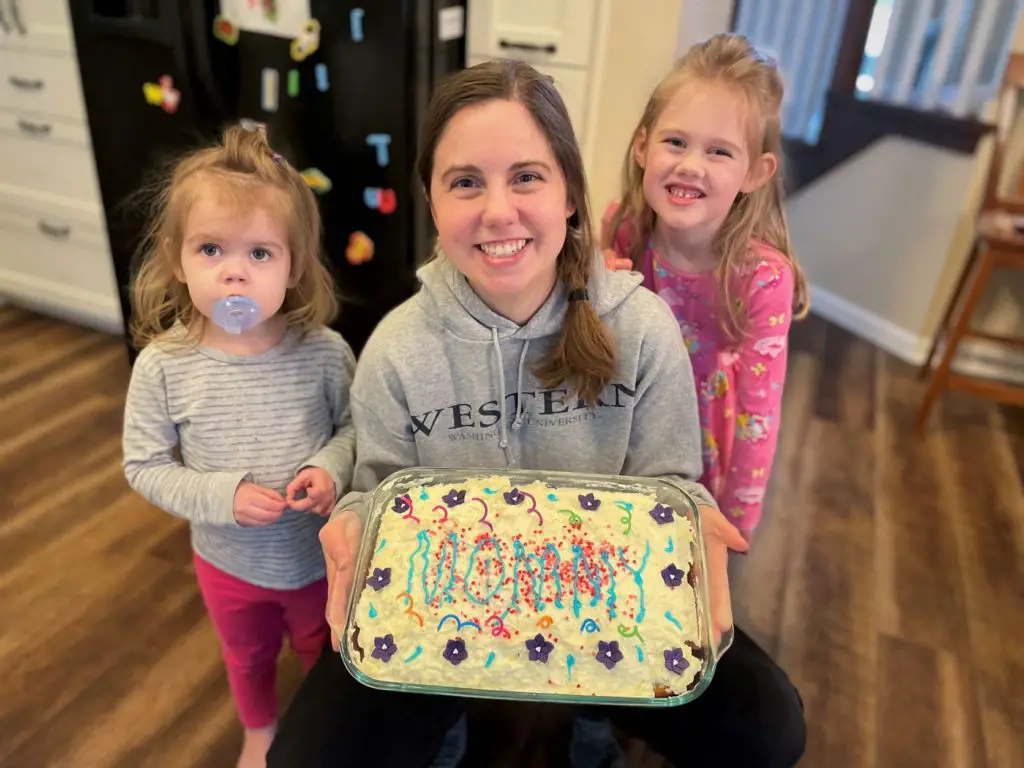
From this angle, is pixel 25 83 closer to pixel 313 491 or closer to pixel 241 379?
pixel 241 379

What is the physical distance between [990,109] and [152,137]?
2.67 metres

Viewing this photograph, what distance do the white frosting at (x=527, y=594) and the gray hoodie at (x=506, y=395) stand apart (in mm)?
106

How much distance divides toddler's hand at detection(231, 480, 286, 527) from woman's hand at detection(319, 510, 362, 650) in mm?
95

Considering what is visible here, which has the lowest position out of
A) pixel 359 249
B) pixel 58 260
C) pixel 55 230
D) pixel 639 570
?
pixel 58 260

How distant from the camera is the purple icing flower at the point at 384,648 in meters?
0.86

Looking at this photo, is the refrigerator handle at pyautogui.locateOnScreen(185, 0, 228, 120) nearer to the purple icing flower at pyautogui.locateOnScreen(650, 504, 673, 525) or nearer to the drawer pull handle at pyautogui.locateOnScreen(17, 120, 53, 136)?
the drawer pull handle at pyautogui.locateOnScreen(17, 120, 53, 136)

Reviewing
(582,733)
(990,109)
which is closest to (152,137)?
(582,733)

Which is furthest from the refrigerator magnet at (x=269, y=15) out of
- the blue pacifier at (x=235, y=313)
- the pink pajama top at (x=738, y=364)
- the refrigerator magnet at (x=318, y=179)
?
the blue pacifier at (x=235, y=313)

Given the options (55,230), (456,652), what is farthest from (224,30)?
(456,652)

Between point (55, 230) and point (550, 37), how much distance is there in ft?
5.91

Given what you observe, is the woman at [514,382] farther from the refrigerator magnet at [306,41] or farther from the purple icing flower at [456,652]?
the refrigerator magnet at [306,41]

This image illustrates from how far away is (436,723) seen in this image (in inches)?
40.7

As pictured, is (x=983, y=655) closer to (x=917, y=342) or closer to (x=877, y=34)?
(x=917, y=342)

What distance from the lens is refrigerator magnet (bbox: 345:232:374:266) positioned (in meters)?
2.21
